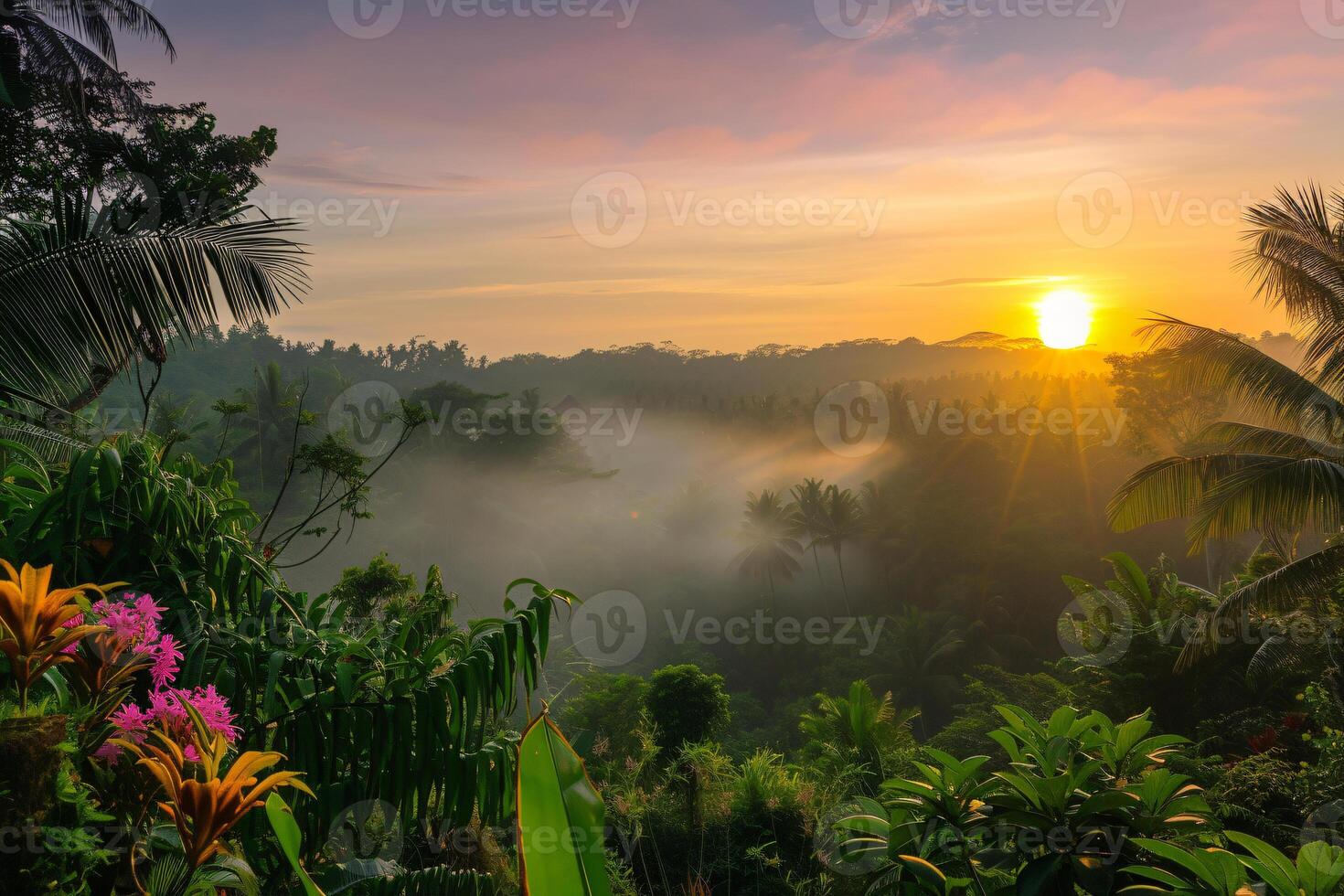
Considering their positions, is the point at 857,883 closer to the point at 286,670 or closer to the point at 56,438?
the point at 286,670

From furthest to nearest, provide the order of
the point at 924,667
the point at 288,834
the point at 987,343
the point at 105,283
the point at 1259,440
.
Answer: the point at 987,343 < the point at 924,667 < the point at 1259,440 < the point at 105,283 < the point at 288,834

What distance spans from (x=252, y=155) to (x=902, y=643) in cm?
2870

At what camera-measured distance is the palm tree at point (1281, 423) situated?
7363mm

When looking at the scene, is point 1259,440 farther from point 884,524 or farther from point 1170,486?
point 884,524

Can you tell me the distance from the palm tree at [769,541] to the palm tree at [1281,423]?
3347 centimetres

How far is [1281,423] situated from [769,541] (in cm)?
3468

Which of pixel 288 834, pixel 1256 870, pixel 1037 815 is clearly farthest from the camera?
pixel 1037 815

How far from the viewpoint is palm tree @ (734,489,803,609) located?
42.2 meters

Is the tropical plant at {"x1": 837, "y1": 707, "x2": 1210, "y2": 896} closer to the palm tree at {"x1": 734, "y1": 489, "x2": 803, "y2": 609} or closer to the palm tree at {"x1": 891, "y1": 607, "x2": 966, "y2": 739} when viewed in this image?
the palm tree at {"x1": 891, "y1": 607, "x2": 966, "y2": 739}

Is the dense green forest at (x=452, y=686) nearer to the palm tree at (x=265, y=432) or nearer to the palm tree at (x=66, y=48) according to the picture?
the palm tree at (x=66, y=48)

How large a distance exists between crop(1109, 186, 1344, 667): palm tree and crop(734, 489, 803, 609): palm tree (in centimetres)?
3347

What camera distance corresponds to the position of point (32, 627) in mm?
812

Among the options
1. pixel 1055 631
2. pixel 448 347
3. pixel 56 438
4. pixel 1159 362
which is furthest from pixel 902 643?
pixel 448 347

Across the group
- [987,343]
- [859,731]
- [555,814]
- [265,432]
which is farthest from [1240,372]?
[987,343]
